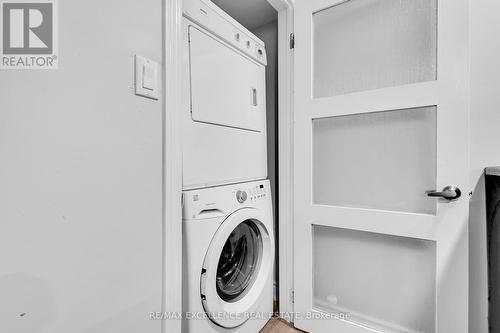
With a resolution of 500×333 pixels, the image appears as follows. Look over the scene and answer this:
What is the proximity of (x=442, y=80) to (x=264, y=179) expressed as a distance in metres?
0.99

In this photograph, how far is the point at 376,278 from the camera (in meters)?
1.22

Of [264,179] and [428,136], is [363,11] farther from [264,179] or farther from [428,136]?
[264,179]

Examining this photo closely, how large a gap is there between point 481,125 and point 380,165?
44 centimetres

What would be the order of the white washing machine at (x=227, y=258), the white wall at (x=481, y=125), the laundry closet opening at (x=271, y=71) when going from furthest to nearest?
the laundry closet opening at (x=271, y=71)
the white wall at (x=481, y=125)
the white washing machine at (x=227, y=258)

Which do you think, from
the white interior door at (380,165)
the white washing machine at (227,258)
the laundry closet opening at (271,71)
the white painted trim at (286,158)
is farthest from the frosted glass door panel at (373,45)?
the white washing machine at (227,258)

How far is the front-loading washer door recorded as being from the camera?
99 cm

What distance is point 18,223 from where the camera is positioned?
51 centimetres

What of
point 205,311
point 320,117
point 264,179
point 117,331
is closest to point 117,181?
point 117,331

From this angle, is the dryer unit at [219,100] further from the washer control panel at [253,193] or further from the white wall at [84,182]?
the white wall at [84,182]

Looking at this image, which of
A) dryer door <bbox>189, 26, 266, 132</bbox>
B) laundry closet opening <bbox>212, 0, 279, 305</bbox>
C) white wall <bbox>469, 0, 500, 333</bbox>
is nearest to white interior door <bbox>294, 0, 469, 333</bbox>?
white wall <bbox>469, 0, 500, 333</bbox>

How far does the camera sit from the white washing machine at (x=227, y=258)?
93 cm

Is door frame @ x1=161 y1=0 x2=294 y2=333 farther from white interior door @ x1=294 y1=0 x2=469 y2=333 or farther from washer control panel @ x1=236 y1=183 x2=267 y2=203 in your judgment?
white interior door @ x1=294 y1=0 x2=469 y2=333

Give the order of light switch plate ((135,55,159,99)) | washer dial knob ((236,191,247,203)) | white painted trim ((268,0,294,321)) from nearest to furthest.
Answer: light switch plate ((135,55,159,99)), washer dial knob ((236,191,247,203)), white painted trim ((268,0,294,321))

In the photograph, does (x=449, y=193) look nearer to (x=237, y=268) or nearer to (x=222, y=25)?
(x=237, y=268)
